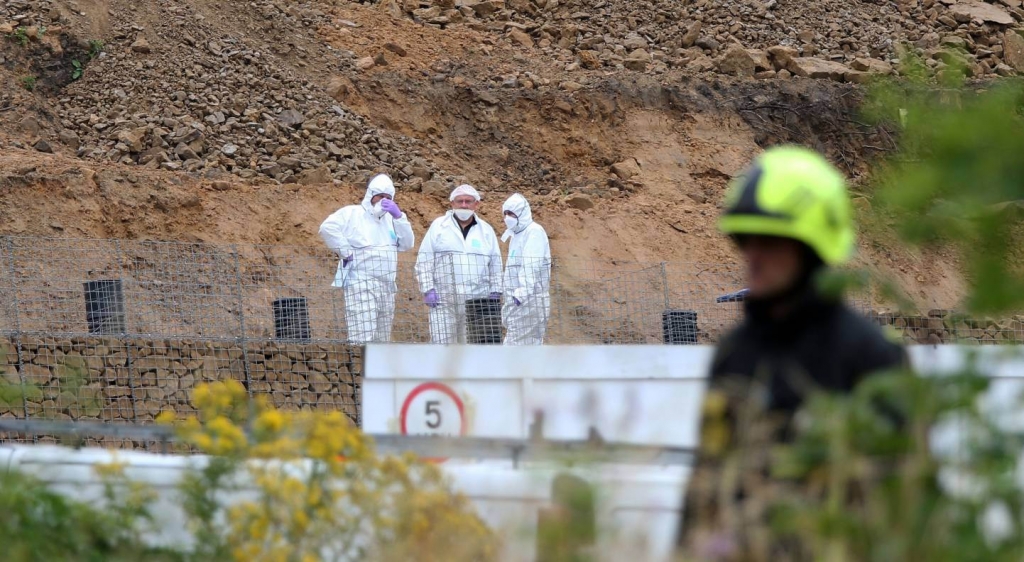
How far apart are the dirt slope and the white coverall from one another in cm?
379

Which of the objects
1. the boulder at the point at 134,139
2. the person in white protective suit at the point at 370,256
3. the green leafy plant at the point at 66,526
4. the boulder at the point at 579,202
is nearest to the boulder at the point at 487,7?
the boulder at the point at 579,202

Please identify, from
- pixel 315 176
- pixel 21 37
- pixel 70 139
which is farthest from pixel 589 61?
pixel 21 37

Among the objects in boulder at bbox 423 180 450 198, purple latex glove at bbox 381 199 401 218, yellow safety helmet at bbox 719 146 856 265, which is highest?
boulder at bbox 423 180 450 198

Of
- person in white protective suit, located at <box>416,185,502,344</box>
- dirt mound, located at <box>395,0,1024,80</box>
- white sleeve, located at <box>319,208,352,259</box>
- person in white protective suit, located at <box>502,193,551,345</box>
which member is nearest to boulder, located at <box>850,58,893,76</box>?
dirt mound, located at <box>395,0,1024,80</box>

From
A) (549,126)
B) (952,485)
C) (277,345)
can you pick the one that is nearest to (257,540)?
(952,485)

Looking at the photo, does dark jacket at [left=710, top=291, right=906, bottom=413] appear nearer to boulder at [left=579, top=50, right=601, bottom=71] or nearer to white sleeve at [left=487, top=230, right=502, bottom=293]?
white sleeve at [left=487, top=230, right=502, bottom=293]

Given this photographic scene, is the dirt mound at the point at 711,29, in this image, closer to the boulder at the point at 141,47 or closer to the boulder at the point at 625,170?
the boulder at the point at 625,170

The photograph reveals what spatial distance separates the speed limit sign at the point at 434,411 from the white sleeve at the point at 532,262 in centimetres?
700

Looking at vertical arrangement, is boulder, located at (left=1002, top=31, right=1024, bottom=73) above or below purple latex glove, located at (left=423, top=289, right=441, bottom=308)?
above

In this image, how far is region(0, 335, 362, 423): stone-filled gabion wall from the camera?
11.0 meters

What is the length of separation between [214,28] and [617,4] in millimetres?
7137

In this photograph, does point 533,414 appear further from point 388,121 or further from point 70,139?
point 388,121

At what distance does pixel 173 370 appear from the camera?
11.5 meters

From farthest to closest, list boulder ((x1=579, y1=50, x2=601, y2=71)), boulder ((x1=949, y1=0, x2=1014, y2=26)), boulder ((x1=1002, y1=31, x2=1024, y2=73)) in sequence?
boulder ((x1=949, y1=0, x2=1014, y2=26)), boulder ((x1=1002, y1=31, x2=1024, y2=73)), boulder ((x1=579, y1=50, x2=601, y2=71))
